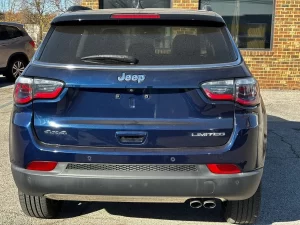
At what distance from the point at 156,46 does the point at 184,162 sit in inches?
35.7

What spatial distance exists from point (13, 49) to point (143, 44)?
10115 millimetres

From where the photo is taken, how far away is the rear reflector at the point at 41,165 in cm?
269

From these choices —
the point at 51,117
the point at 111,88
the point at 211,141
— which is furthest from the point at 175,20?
the point at 51,117

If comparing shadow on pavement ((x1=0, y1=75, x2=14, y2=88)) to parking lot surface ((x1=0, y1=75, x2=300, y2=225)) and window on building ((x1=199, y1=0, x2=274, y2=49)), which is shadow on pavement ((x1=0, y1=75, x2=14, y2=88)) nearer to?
window on building ((x1=199, y1=0, x2=274, y2=49))

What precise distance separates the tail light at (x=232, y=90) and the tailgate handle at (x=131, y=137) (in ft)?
1.70

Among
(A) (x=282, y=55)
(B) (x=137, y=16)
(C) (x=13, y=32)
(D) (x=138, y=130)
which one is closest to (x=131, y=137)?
(D) (x=138, y=130)

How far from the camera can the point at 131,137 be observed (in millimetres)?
2662

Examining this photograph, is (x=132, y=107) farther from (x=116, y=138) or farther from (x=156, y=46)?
(x=156, y=46)

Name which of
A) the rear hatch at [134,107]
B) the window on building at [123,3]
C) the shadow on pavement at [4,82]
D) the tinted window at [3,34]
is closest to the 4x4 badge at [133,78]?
the rear hatch at [134,107]

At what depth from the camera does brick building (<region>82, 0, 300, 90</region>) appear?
9.95 metres

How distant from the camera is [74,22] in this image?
9.89 ft

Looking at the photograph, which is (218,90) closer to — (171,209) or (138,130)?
(138,130)

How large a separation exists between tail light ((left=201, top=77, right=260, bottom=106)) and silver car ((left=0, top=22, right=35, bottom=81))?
406 inches

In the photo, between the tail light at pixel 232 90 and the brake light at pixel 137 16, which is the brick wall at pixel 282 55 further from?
the tail light at pixel 232 90
